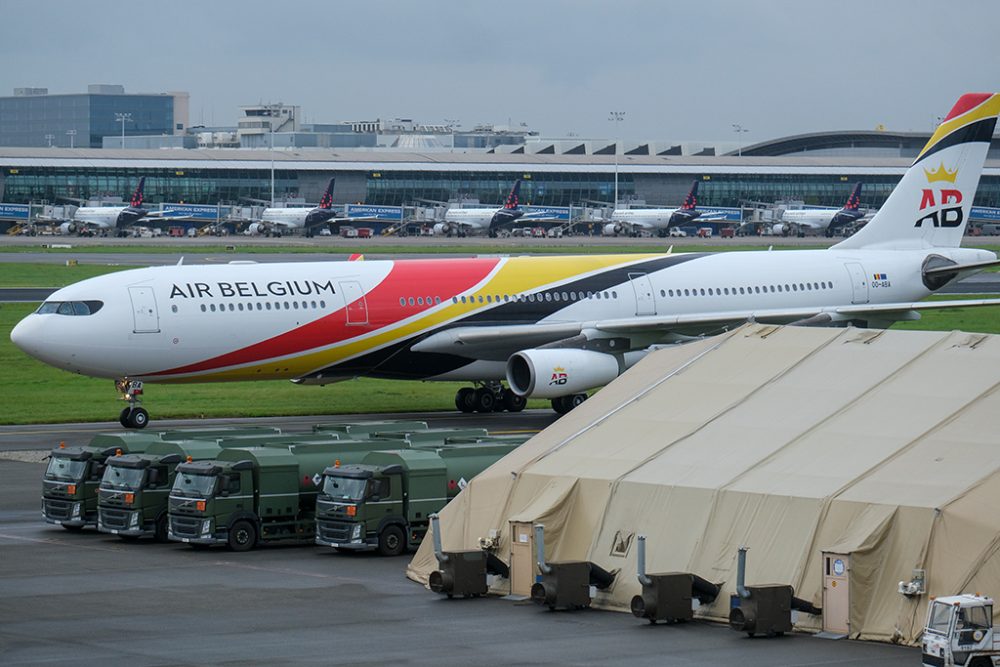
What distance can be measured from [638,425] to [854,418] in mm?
4426

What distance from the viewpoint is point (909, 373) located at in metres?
29.9

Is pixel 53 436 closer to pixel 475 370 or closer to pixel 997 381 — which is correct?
pixel 475 370

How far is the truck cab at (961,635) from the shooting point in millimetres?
21422

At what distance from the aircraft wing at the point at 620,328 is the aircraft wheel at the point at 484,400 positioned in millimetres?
3076

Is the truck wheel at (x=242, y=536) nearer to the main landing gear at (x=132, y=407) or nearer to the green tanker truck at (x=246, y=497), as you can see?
the green tanker truck at (x=246, y=497)

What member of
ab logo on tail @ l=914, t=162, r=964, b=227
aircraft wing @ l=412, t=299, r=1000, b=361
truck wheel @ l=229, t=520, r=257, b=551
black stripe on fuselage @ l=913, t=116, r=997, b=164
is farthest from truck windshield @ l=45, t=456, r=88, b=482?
black stripe on fuselage @ l=913, t=116, r=997, b=164

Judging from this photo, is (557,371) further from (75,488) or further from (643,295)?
(75,488)

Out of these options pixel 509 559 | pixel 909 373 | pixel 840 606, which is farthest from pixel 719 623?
pixel 909 373

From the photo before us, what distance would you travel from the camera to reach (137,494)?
33.6 meters

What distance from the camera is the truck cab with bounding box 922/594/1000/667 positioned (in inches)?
843

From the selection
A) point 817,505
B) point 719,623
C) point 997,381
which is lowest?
point 719,623

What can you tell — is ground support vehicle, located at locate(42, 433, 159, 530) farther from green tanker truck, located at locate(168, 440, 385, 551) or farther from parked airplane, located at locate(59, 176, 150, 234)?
parked airplane, located at locate(59, 176, 150, 234)

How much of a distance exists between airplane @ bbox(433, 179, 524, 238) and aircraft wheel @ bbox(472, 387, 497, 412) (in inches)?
5620

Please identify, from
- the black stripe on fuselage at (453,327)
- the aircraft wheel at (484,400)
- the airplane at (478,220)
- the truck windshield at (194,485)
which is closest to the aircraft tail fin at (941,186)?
the black stripe on fuselage at (453,327)
